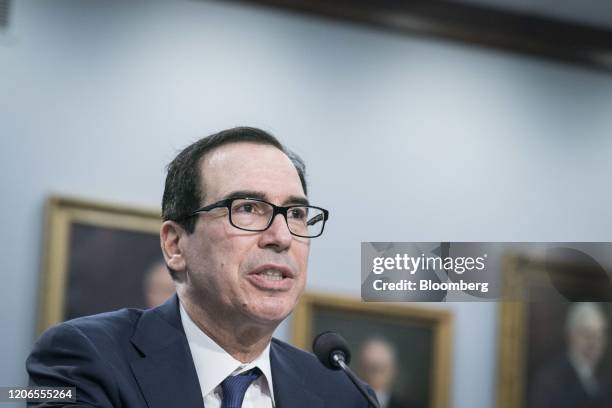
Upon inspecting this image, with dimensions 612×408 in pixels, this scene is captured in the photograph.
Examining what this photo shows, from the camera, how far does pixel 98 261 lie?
4.93 meters

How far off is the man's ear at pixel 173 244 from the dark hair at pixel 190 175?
0.02 metres

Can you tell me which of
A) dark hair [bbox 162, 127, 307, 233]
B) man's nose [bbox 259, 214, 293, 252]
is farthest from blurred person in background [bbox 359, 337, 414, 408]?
man's nose [bbox 259, 214, 293, 252]

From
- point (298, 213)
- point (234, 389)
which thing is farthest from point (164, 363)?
point (298, 213)

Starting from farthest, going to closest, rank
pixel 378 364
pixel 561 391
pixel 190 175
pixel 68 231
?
pixel 561 391
pixel 378 364
pixel 68 231
pixel 190 175

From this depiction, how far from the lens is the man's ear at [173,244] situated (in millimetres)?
2850

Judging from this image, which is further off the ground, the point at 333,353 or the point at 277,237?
the point at 277,237

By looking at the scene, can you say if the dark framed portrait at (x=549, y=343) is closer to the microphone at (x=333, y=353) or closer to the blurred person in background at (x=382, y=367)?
the blurred person in background at (x=382, y=367)

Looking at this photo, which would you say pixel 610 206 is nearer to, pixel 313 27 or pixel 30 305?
pixel 313 27

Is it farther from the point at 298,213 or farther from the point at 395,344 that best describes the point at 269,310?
the point at 395,344

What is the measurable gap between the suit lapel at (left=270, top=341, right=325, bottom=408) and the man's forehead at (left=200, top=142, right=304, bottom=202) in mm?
519

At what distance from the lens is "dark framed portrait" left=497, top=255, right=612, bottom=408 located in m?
5.63

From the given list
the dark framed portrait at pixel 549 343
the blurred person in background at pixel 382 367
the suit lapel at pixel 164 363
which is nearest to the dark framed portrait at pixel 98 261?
the blurred person in background at pixel 382 367

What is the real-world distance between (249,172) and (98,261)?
7.82 feet

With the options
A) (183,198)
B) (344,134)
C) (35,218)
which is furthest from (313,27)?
(183,198)
